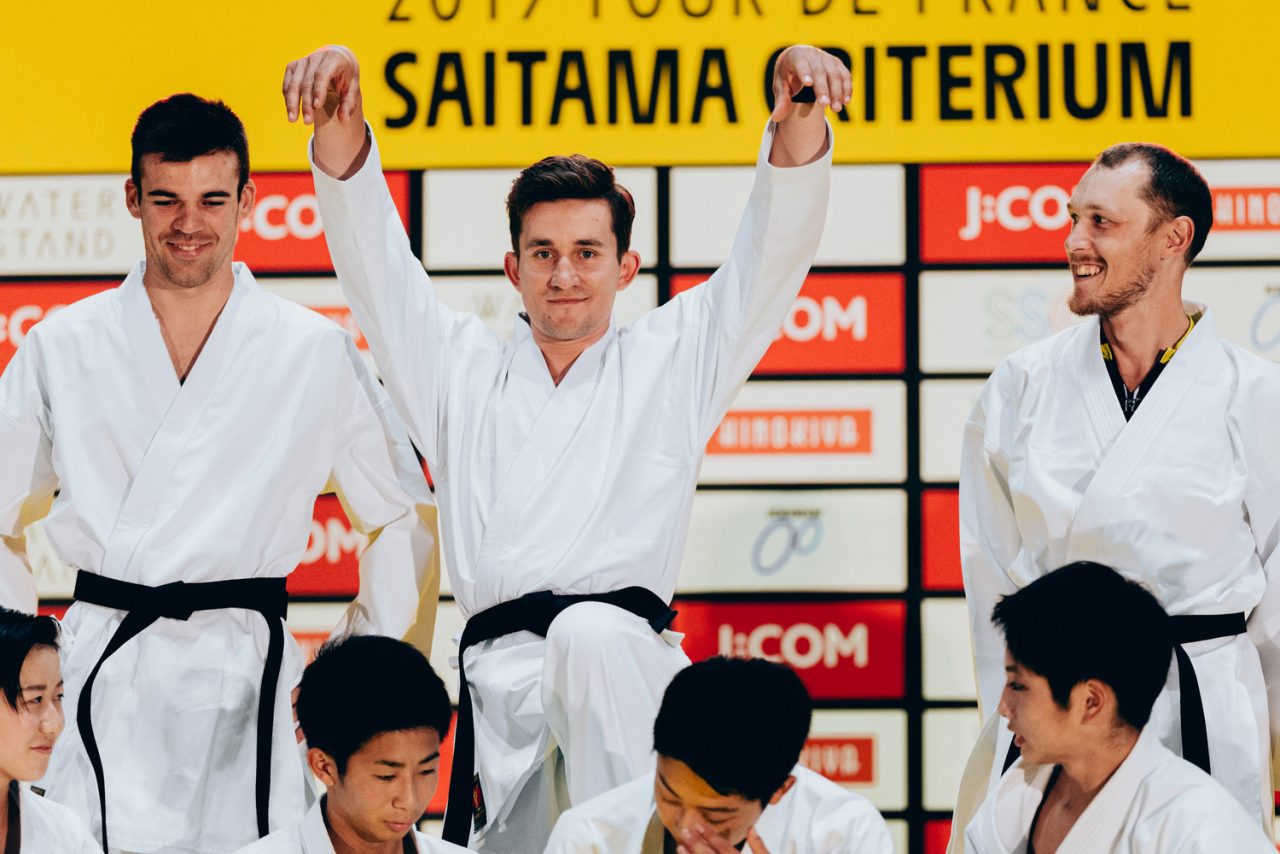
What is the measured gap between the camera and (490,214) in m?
4.20

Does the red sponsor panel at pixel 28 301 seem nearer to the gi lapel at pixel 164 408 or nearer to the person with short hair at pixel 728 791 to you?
the gi lapel at pixel 164 408

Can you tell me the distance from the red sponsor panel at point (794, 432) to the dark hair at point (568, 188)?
3.23ft

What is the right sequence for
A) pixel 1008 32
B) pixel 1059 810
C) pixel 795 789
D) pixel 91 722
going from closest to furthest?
pixel 795 789 < pixel 1059 810 < pixel 91 722 < pixel 1008 32

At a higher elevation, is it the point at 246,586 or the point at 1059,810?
the point at 246,586

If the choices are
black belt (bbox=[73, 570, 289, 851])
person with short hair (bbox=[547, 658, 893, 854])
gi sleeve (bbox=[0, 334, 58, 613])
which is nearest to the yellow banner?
gi sleeve (bbox=[0, 334, 58, 613])

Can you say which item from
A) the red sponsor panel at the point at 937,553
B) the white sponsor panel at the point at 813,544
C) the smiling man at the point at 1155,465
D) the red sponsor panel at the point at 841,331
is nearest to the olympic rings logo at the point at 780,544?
the white sponsor panel at the point at 813,544

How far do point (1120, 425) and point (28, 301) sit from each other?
2.55 meters

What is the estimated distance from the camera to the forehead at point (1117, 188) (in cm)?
324

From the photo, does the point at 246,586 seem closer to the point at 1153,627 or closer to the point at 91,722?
the point at 91,722

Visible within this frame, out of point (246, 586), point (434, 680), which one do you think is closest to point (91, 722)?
point (246, 586)

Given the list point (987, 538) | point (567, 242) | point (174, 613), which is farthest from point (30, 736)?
point (987, 538)

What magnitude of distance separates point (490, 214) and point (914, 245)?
0.98 metres

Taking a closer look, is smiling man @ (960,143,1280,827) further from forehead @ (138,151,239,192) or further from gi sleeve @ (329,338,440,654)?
forehead @ (138,151,239,192)

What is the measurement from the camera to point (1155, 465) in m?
3.09
